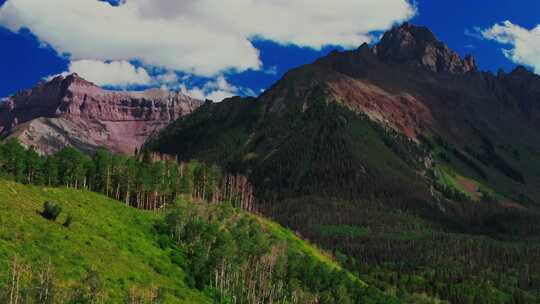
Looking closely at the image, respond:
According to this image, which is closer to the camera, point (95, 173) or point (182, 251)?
point (182, 251)

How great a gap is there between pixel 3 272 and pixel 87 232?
3163 cm

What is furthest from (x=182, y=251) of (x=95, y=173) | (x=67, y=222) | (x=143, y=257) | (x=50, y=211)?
(x=95, y=173)

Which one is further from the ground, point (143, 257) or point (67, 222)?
point (67, 222)

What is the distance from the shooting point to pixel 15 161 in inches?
7156

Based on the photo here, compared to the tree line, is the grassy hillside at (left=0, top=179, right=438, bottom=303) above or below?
below

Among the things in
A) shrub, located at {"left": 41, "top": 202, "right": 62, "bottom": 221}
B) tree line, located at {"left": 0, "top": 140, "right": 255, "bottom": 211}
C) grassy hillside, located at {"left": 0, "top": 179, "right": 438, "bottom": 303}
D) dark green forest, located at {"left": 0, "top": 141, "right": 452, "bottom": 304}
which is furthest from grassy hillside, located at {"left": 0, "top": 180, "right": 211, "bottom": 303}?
tree line, located at {"left": 0, "top": 140, "right": 255, "bottom": 211}

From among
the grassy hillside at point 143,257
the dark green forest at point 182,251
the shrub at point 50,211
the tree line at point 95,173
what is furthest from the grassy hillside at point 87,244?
the tree line at point 95,173

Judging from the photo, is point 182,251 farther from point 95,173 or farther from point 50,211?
point 95,173

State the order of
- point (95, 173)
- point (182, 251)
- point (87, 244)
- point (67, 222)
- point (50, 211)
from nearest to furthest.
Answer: point (87, 244) < point (50, 211) < point (67, 222) < point (182, 251) < point (95, 173)

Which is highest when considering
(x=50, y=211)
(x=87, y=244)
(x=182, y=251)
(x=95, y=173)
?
(x=95, y=173)

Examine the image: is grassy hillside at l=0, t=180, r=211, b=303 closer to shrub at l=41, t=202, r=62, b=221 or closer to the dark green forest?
shrub at l=41, t=202, r=62, b=221

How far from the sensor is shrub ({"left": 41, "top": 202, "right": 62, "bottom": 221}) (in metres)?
120

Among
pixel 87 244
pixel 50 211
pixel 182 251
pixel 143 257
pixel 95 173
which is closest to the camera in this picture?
pixel 87 244

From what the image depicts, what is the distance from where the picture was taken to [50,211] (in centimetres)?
11981
